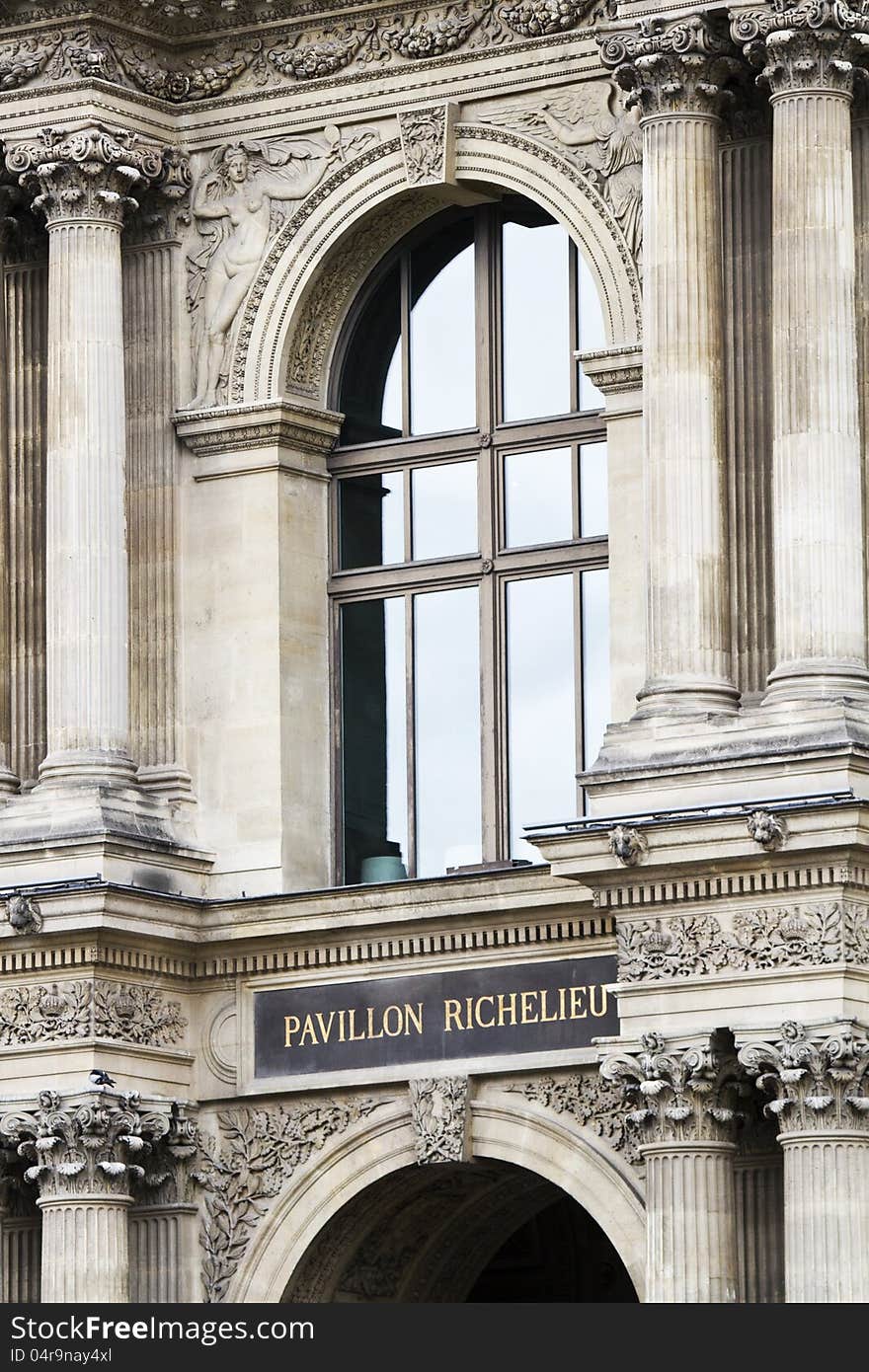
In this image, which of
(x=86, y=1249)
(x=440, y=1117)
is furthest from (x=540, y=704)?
(x=86, y=1249)

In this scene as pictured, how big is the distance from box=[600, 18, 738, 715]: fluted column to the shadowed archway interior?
475cm

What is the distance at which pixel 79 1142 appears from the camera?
37531 mm

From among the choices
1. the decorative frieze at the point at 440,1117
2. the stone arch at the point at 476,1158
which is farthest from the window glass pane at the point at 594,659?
the stone arch at the point at 476,1158

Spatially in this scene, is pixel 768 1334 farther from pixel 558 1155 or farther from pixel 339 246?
pixel 339 246

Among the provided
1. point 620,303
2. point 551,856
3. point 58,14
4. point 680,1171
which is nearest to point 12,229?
point 58,14

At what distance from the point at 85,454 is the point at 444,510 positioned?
3108 mm

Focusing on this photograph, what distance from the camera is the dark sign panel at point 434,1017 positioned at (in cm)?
3694

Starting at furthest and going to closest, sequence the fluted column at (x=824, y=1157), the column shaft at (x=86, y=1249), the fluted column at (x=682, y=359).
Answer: the column shaft at (x=86, y=1249)
the fluted column at (x=682, y=359)
the fluted column at (x=824, y=1157)

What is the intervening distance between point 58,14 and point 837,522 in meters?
8.53

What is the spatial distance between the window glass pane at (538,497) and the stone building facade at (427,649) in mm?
51

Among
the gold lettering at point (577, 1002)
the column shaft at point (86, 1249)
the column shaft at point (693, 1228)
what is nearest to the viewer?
the column shaft at point (693, 1228)

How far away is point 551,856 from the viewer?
3566 centimetres

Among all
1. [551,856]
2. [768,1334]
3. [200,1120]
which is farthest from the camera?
[200,1120]

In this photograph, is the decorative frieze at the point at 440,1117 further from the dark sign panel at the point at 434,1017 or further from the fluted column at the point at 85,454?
the fluted column at the point at 85,454
